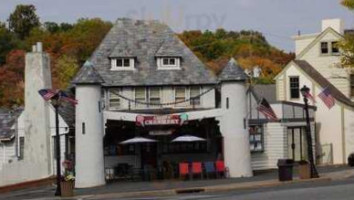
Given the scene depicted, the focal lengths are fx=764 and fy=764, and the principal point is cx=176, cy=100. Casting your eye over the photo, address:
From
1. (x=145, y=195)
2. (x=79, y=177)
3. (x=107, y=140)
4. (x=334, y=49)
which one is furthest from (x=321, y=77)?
(x=145, y=195)

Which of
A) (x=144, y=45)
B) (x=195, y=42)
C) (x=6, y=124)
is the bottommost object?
(x=6, y=124)

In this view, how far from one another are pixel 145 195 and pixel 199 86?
1654cm

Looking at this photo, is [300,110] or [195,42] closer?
[300,110]

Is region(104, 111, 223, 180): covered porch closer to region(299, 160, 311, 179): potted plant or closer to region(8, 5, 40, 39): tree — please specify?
region(299, 160, 311, 179): potted plant

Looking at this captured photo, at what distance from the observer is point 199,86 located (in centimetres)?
4791

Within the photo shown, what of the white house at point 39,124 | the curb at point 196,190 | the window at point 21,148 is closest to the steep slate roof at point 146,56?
the white house at point 39,124

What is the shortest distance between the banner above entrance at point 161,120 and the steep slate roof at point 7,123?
40.4 ft

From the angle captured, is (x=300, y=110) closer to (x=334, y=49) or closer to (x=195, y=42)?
(x=334, y=49)

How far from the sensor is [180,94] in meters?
47.9

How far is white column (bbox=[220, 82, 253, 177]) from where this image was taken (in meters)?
41.3

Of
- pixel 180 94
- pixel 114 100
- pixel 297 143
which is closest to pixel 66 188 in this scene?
pixel 114 100

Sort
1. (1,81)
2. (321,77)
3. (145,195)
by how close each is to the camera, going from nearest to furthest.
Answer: (145,195) < (321,77) < (1,81)

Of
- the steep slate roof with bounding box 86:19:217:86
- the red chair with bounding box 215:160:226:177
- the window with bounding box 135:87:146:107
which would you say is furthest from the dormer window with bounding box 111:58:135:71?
the red chair with bounding box 215:160:226:177

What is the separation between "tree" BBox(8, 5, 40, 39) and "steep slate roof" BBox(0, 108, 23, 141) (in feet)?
232
